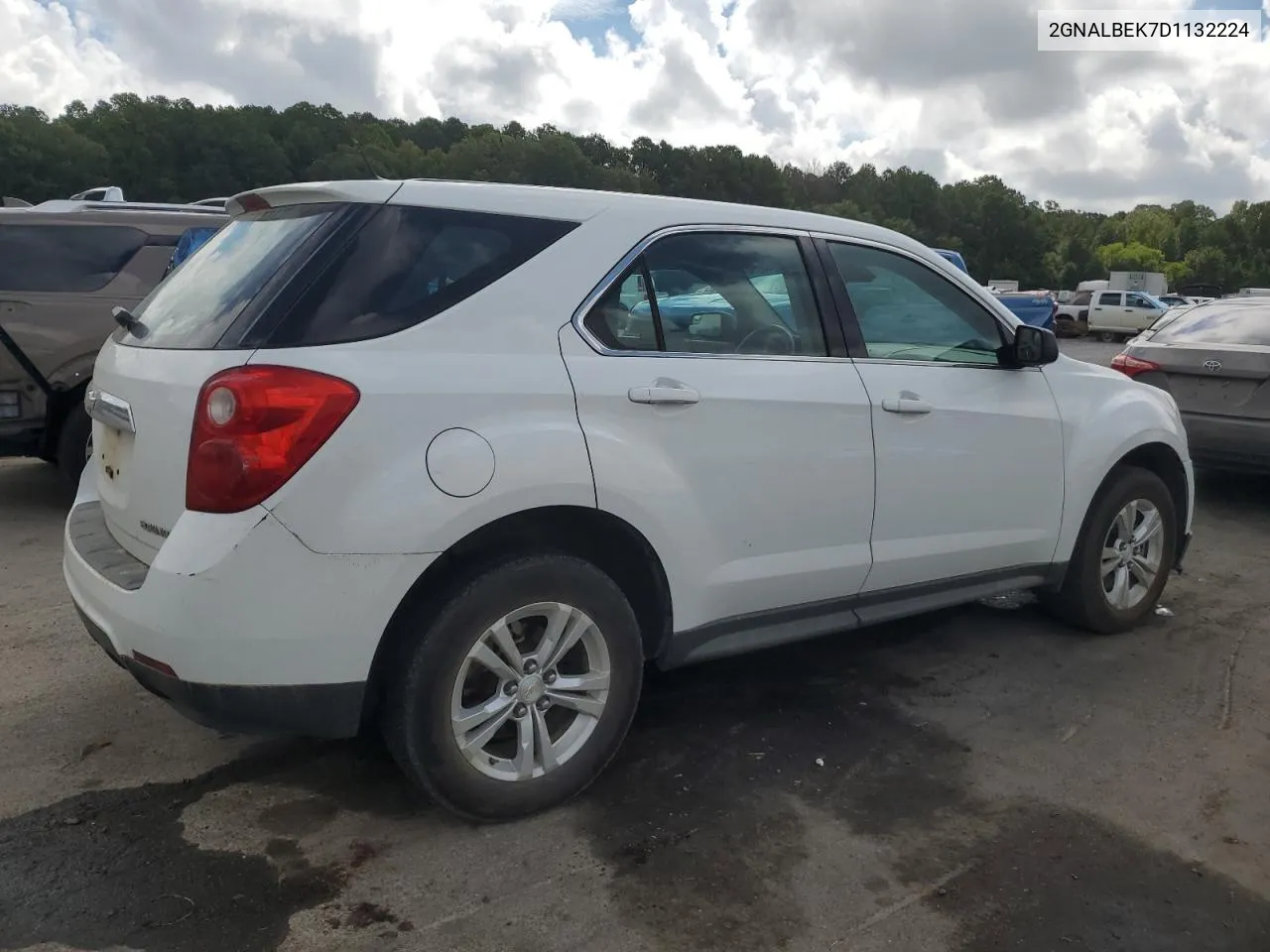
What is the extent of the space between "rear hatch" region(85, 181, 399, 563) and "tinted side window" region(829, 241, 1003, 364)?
1.72 m

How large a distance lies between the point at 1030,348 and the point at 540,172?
5987 cm

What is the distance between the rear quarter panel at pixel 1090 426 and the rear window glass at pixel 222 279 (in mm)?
2993

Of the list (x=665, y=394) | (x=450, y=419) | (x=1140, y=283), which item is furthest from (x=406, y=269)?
(x=1140, y=283)

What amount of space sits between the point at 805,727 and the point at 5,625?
353cm

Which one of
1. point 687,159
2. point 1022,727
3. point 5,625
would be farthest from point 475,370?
point 687,159

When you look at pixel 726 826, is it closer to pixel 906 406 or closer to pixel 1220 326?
pixel 906 406

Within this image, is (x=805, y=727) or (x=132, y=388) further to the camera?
(x=805, y=727)

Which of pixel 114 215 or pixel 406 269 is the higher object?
pixel 114 215

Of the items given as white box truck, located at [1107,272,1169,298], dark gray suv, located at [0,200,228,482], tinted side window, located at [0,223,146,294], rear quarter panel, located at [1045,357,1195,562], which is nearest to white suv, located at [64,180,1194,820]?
rear quarter panel, located at [1045,357,1195,562]

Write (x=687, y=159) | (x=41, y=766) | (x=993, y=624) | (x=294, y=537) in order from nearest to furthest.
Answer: (x=294, y=537)
(x=41, y=766)
(x=993, y=624)
(x=687, y=159)

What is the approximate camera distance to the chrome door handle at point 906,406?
3623 mm

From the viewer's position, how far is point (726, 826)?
3037 millimetres

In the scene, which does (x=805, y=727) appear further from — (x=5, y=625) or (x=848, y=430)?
(x=5, y=625)

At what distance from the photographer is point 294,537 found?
2.52 m
